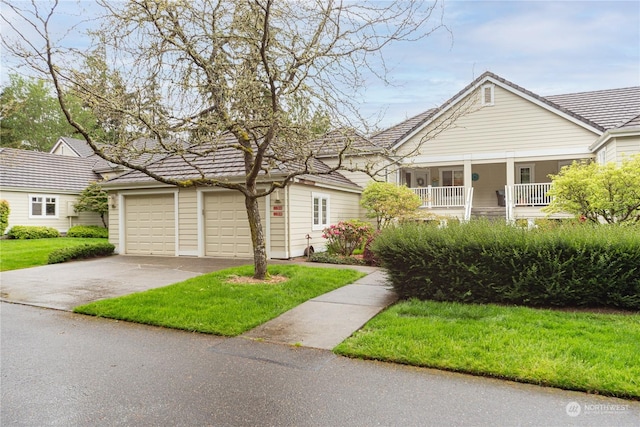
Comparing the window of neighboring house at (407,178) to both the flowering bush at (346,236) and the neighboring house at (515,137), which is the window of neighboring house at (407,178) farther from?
the flowering bush at (346,236)

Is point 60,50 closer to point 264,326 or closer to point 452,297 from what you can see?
point 264,326

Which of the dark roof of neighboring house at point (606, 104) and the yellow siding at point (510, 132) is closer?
the dark roof of neighboring house at point (606, 104)

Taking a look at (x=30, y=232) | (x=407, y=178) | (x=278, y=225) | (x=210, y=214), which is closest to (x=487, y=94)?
(x=407, y=178)

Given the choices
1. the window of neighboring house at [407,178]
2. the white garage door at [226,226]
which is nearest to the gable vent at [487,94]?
the window of neighboring house at [407,178]

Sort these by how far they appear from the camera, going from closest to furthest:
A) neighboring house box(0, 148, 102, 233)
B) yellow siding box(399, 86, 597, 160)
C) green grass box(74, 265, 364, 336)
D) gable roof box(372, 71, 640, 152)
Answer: green grass box(74, 265, 364, 336) → gable roof box(372, 71, 640, 152) → yellow siding box(399, 86, 597, 160) → neighboring house box(0, 148, 102, 233)

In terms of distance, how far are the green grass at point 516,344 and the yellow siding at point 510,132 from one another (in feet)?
40.8

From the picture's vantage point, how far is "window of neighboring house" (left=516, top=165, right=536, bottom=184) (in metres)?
19.3

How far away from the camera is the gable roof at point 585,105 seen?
622 inches

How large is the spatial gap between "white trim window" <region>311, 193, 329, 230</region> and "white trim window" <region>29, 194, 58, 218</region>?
17.4 meters

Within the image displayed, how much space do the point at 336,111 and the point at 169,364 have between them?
16.4 feet

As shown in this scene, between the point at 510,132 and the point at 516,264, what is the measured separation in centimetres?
1262

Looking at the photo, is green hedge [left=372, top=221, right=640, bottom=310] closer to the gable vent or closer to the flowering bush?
the flowering bush

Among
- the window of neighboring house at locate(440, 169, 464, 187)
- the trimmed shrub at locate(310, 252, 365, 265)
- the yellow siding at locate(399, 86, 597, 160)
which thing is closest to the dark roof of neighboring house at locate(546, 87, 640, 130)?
the yellow siding at locate(399, 86, 597, 160)

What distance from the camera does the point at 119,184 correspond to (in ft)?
46.8
